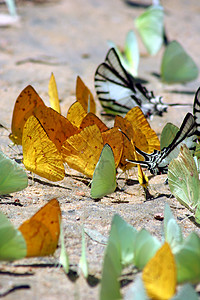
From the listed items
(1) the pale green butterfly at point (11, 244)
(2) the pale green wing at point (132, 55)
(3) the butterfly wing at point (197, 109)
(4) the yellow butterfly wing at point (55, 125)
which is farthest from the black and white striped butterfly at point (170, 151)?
Result: (2) the pale green wing at point (132, 55)

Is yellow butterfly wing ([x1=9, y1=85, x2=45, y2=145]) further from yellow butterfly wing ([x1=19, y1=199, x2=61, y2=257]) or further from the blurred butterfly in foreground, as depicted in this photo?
yellow butterfly wing ([x1=19, y1=199, x2=61, y2=257])

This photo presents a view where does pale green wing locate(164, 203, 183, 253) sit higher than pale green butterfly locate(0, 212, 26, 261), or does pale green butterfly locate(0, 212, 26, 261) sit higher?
pale green butterfly locate(0, 212, 26, 261)

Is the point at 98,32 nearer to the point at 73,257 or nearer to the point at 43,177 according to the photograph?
the point at 43,177

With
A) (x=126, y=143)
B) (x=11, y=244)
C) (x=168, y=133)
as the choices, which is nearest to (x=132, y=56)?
(x=168, y=133)

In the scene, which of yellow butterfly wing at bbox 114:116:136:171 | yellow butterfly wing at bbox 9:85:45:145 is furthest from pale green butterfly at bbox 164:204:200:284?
yellow butterfly wing at bbox 9:85:45:145

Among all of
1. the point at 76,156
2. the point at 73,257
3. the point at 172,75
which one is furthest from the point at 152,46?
the point at 73,257

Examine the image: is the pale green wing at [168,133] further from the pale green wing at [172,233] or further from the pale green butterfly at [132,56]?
the pale green butterfly at [132,56]
